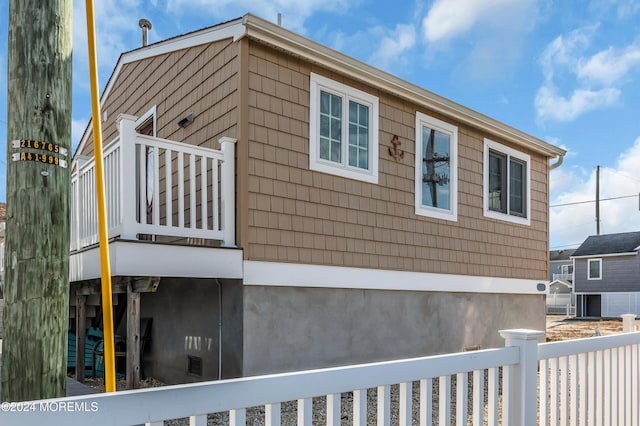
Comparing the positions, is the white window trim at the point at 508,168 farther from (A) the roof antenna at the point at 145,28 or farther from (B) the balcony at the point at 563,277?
(B) the balcony at the point at 563,277

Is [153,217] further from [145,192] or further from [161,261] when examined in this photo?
[161,261]

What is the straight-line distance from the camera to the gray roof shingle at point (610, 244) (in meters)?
27.4

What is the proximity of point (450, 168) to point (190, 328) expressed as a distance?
441cm

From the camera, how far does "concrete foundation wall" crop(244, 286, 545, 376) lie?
5.50 m

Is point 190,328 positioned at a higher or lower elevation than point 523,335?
lower

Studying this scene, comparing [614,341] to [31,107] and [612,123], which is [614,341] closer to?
[31,107]

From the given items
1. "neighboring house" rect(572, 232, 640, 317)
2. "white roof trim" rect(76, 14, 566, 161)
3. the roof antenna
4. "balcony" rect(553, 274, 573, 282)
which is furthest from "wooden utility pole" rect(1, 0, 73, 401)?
"balcony" rect(553, 274, 573, 282)

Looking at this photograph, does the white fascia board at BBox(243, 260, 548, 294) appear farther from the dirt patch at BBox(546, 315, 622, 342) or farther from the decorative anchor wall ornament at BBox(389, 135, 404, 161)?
the dirt patch at BBox(546, 315, 622, 342)

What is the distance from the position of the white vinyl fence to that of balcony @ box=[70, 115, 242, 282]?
2886 millimetres

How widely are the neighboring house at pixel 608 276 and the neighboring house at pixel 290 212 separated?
891 inches

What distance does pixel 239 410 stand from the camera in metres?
1.60

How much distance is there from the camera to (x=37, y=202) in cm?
203

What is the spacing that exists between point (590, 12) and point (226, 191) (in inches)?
465

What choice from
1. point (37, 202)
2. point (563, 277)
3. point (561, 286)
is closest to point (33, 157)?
point (37, 202)
